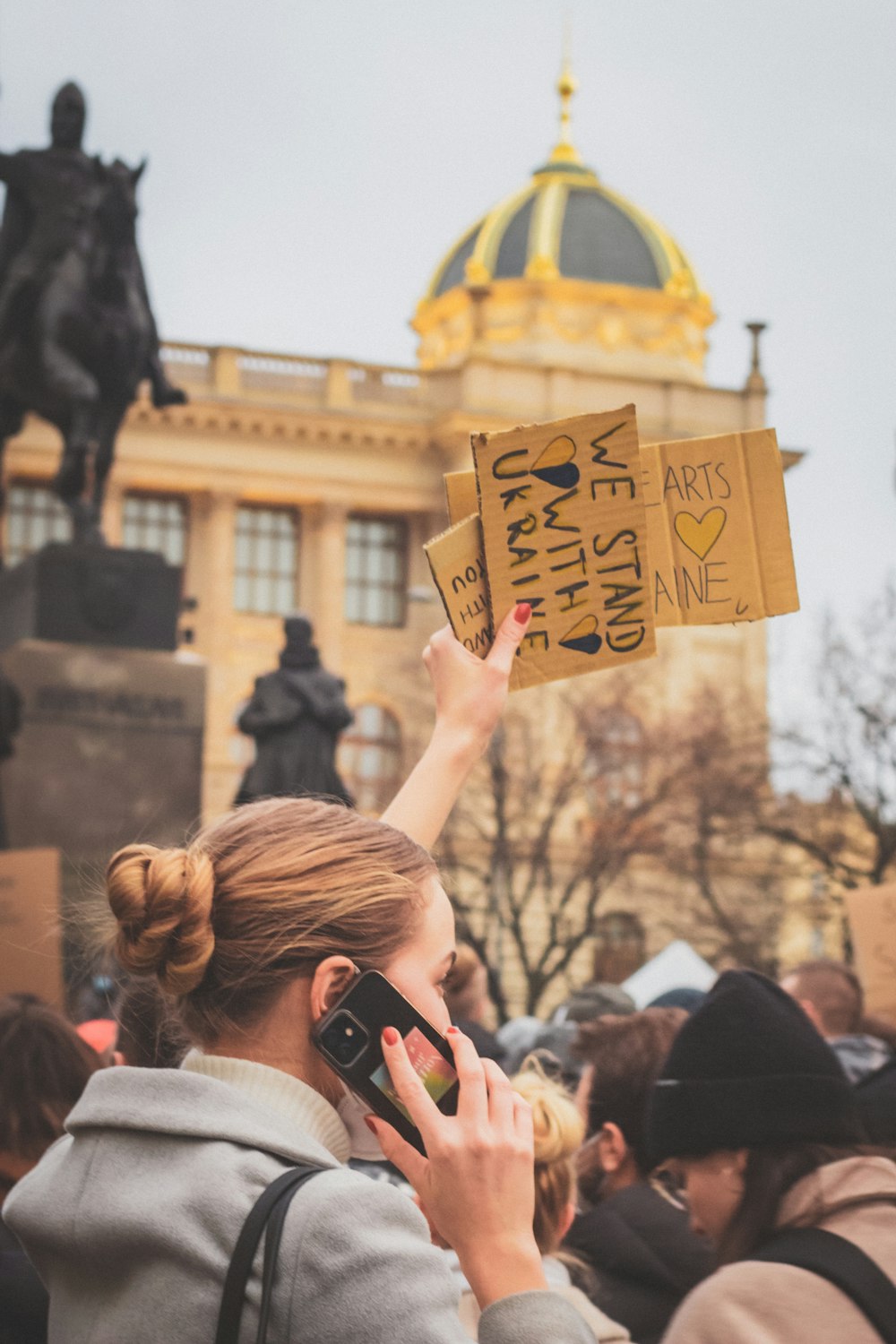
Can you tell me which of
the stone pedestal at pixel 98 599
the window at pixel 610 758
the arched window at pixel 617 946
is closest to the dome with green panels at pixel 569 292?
the arched window at pixel 617 946

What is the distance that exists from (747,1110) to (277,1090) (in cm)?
104

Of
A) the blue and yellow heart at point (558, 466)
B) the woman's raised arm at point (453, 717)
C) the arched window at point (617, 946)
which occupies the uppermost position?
the blue and yellow heart at point (558, 466)

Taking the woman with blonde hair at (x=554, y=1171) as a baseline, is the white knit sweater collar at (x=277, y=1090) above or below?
above

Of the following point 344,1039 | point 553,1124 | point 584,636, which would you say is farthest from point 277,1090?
point 553,1124

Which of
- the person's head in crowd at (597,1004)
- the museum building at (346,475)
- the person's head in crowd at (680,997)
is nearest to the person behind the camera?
the person's head in crowd at (680,997)

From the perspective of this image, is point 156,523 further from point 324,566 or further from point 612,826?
point 612,826

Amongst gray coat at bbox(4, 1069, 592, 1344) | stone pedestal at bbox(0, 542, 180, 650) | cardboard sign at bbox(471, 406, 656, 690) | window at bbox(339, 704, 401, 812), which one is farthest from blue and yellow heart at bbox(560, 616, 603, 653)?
window at bbox(339, 704, 401, 812)

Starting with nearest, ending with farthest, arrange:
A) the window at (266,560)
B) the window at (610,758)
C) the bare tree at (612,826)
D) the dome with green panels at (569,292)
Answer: the bare tree at (612,826)
the window at (610,758)
the window at (266,560)
the dome with green panels at (569,292)

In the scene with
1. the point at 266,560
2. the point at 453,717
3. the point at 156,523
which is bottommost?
the point at 453,717

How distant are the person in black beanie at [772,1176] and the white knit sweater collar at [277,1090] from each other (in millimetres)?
721

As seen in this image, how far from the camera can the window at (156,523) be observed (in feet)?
211

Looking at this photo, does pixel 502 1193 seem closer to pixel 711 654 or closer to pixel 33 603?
pixel 33 603

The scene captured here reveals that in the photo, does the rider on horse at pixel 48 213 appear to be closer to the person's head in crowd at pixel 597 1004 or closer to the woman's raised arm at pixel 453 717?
the person's head in crowd at pixel 597 1004

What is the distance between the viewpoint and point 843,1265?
8.59 feet
